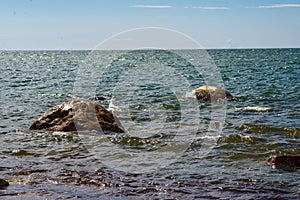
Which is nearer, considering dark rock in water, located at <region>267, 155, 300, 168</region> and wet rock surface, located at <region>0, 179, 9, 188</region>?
wet rock surface, located at <region>0, 179, 9, 188</region>

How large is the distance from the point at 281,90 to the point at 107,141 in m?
17.5

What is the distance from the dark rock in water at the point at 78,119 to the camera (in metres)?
13.6

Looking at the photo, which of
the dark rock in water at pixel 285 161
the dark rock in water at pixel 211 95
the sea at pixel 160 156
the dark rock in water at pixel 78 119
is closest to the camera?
the sea at pixel 160 156

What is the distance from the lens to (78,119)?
1359 cm

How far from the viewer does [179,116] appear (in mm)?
17422

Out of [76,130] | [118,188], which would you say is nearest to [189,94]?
[76,130]

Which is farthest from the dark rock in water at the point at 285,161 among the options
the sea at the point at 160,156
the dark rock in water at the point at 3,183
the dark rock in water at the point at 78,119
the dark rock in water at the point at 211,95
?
the dark rock in water at the point at 211,95

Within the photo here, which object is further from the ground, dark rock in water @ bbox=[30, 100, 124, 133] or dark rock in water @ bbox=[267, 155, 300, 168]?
dark rock in water @ bbox=[30, 100, 124, 133]

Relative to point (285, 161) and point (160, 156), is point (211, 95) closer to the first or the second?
point (160, 156)

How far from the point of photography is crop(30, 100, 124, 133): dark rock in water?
13578 millimetres

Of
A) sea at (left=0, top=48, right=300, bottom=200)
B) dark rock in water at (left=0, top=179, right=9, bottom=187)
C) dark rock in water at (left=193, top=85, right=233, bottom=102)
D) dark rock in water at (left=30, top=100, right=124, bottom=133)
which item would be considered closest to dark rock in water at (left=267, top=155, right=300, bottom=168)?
sea at (left=0, top=48, right=300, bottom=200)

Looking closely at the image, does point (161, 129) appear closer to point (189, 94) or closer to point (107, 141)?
point (107, 141)

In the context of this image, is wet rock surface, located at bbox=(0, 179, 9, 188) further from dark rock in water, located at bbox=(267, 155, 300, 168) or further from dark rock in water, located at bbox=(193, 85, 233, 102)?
dark rock in water, located at bbox=(193, 85, 233, 102)

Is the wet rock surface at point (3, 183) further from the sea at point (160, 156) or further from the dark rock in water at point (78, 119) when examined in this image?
the dark rock in water at point (78, 119)
